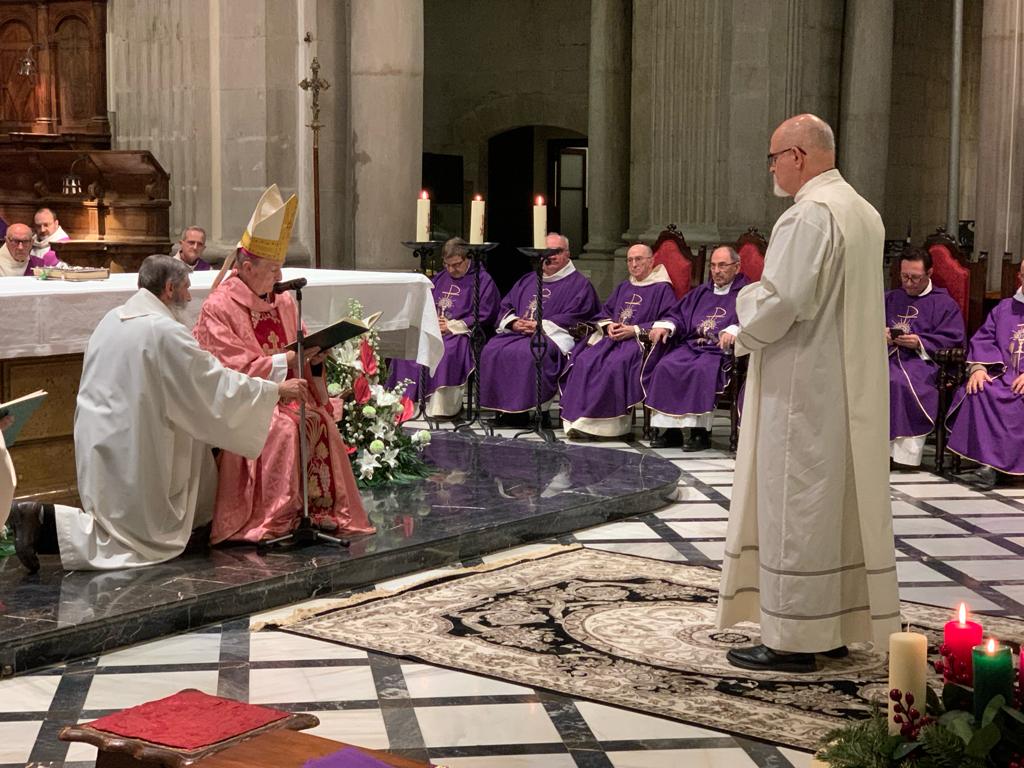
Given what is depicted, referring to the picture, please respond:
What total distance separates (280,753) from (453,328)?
8.25 metres

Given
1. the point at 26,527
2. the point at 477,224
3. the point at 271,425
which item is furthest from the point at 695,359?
the point at 26,527

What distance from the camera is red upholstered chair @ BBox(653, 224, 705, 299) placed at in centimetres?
1106

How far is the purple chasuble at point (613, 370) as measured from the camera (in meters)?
10.2

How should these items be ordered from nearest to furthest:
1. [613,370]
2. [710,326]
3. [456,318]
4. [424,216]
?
[424,216] → [710,326] → [613,370] → [456,318]

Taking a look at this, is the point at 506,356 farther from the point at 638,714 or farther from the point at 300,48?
the point at 638,714

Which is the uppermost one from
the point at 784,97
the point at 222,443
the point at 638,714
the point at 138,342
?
the point at 784,97

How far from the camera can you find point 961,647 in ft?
8.59

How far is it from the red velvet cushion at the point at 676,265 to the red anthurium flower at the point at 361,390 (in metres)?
3.77

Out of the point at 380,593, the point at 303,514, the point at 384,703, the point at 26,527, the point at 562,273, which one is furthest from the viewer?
the point at 562,273

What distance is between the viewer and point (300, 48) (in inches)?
446

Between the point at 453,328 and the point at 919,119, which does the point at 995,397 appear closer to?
the point at 453,328

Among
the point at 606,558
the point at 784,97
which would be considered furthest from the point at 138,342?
the point at 784,97

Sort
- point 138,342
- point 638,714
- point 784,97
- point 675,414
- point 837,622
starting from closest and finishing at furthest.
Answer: point 638,714 < point 837,622 < point 138,342 < point 675,414 < point 784,97

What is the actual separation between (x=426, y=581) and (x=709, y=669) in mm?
1510
